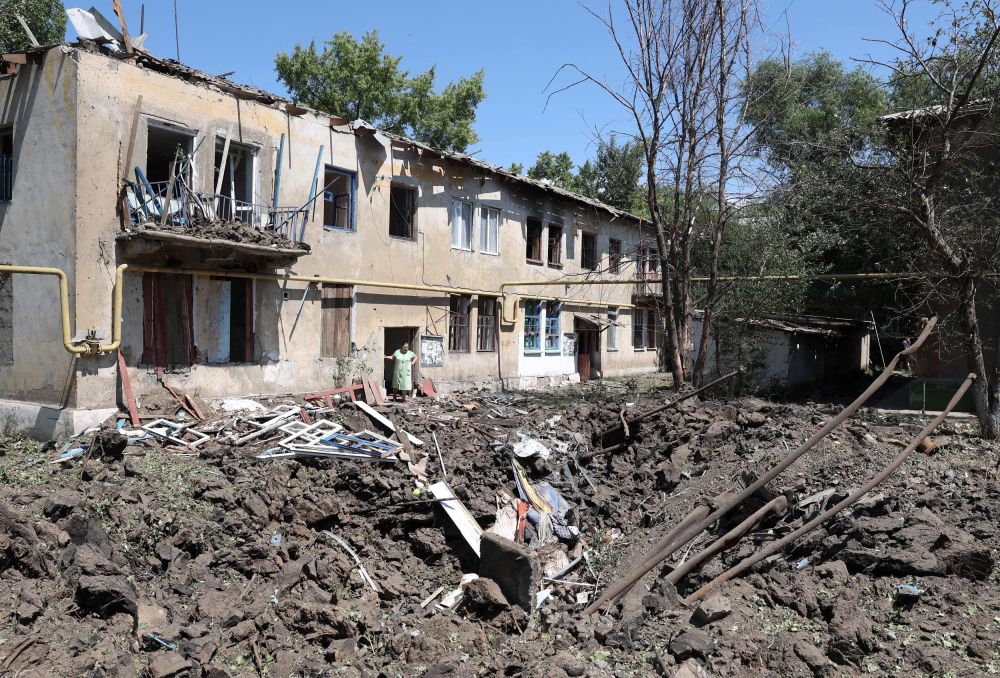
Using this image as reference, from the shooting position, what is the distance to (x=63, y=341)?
11203mm

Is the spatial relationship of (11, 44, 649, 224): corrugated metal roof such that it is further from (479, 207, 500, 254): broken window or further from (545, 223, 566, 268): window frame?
(545, 223, 566, 268): window frame

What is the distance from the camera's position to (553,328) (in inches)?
893

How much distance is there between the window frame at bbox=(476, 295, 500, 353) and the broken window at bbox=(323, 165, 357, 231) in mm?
4848

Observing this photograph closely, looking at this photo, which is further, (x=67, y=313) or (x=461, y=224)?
(x=461, y=224)

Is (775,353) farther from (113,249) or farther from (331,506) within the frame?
(113,249)

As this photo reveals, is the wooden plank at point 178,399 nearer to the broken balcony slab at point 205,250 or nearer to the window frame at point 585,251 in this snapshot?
the broken balcony slab at point 205,250

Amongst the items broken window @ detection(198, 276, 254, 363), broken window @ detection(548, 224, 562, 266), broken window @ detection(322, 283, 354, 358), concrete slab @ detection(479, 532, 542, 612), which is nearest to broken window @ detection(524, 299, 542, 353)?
broken window @ detection(548, 224, 562, 266)

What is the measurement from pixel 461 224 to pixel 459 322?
8.39 ft

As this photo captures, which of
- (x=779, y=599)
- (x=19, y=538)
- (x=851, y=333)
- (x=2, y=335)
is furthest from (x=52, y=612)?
(x=851, y=333)

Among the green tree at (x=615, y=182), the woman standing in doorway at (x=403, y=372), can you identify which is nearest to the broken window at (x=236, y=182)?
the woman standing in doorway at (x=403, y=372)

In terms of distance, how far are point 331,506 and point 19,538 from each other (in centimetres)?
338

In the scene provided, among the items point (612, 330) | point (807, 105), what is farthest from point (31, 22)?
point (807, 105)

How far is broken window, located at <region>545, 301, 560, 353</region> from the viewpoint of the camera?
2236 cm

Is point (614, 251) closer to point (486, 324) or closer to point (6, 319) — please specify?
point (486, 324)
